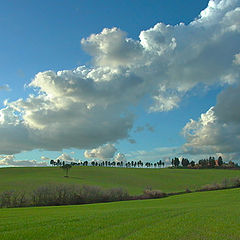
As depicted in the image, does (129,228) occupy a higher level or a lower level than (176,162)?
lower

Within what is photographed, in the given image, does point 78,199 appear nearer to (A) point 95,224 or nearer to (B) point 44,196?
(B) point 44,196

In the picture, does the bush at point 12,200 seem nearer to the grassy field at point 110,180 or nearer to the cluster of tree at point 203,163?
the grassy field at point 110,180

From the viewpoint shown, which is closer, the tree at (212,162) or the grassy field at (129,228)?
the grassy field at (129,228)

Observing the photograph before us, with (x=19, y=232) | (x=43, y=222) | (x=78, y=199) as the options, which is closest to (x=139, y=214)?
(x=43, y=222)

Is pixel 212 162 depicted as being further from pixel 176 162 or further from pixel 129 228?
pixel 129 228

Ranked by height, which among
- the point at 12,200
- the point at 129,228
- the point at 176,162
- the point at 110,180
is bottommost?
the point at 12,200

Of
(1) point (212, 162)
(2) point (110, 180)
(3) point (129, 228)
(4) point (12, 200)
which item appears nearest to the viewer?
(3) point (129, 228)

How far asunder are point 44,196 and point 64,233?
30.7 meters

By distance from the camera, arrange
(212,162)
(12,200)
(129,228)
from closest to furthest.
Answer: (129,228) < (12,200) < (212,162)

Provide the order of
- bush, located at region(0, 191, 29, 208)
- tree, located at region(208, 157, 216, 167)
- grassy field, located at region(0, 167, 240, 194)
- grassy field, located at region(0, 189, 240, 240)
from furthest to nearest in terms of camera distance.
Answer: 1. tree, located at region(208, 157, 216, 167)
2. grassy field, located at region(0, 167, 240, 194)
3. bush, located at region(0, 191, 29, 208)
4. grassy field, located at region(0, 189, 240, 240)

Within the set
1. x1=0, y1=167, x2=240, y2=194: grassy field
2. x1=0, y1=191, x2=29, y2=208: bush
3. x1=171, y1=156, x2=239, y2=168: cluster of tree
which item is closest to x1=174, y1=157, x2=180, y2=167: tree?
x1=171, y1=156, x2=239, y2=168: cluster of tree

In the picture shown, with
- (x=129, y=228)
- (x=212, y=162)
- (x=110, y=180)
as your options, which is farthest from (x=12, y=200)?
(x=212, y=162)

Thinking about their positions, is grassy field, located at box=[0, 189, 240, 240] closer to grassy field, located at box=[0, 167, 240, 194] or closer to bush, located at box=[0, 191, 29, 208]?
bush, located at box=[0, 191, 29, 208]

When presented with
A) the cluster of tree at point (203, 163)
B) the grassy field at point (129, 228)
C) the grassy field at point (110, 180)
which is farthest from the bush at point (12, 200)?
the cluster of tree at point (203, 163)
